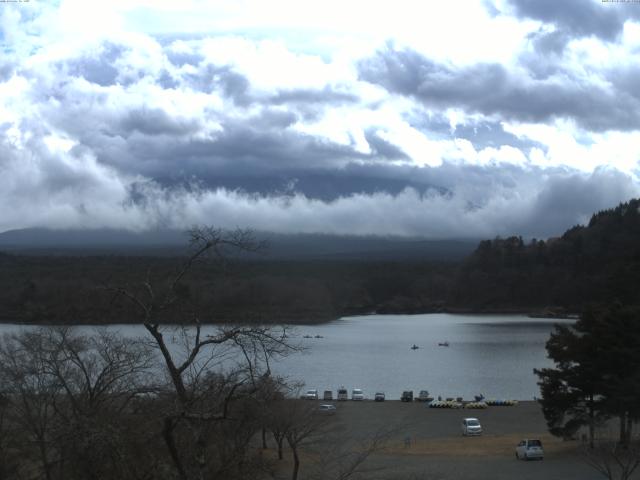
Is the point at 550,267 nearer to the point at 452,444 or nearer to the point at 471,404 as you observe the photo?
the point at 471,404

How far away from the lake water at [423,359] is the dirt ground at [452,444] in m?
5.28

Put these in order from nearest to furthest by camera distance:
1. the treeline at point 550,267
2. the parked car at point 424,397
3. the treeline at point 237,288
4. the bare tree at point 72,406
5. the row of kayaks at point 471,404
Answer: the bare tree at point 72,406 < the treeline at point 237,288 < the row of kayaks at point 471,404 < the parked car at point 424,397 < the treeline at point 550,267

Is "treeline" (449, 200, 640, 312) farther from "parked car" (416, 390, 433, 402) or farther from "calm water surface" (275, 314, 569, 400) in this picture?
"parked car" (416, 390, 433, 402)

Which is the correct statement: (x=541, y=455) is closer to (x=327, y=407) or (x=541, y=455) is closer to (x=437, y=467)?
(x=437, y=467)

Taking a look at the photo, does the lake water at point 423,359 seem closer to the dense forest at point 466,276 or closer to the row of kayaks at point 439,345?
the row of kayaks at point 439,345

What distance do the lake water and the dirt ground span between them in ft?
17.3

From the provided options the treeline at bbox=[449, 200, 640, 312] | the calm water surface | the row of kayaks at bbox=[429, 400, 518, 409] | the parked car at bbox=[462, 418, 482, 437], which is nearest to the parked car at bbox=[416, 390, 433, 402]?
the row of kayaks at bbox=[429, 400, 518, 409]

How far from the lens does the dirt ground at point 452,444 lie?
20922 millimetres

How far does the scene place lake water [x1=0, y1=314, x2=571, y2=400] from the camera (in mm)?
52500

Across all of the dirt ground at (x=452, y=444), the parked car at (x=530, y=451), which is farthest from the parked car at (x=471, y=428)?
the parked car at (x=530, y=451)

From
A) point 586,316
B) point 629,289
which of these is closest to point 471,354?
point 629,289

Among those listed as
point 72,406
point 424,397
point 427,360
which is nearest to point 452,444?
point 424,397

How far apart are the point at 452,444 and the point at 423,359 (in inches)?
1779

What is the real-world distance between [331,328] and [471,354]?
148 ft
